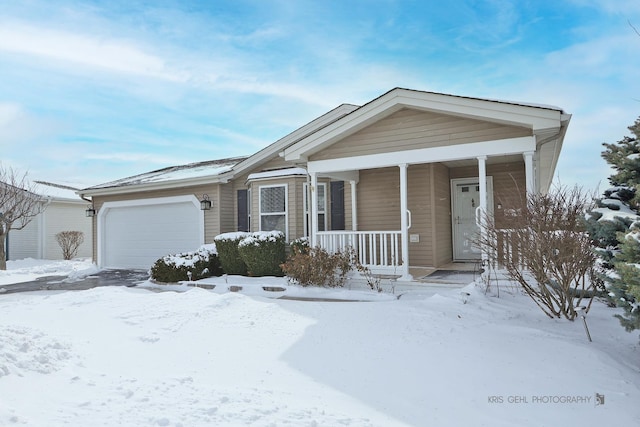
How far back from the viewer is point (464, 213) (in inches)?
413

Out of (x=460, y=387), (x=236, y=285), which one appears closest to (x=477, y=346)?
(x=460, y=387)

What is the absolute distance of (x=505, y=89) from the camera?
42.6ft

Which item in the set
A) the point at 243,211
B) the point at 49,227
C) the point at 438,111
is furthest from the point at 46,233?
the point at 438,111

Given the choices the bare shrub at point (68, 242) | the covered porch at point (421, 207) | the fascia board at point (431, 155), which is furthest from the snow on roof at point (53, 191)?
the fascia board at point (431, 155)

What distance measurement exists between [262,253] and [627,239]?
7.52 meters

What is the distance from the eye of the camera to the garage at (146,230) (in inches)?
517

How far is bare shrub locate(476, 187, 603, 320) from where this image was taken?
194 inches

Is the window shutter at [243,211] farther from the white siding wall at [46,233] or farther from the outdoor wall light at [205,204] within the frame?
the white siding wall at [46,233]

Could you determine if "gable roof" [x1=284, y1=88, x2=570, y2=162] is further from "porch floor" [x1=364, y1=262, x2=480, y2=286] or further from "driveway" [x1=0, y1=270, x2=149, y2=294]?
"driveway" [x1=0, y1=270, x2=149, y2=294]

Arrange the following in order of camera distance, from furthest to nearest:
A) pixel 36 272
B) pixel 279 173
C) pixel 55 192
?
pixel 55 192 < pixel 36 272 < pixel 279 173

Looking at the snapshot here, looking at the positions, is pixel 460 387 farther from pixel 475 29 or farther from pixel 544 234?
pixel 475 29

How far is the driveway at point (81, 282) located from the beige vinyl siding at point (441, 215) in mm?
7700

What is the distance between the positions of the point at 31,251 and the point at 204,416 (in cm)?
2078

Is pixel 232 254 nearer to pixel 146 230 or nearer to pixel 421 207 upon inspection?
pixel 421 207
